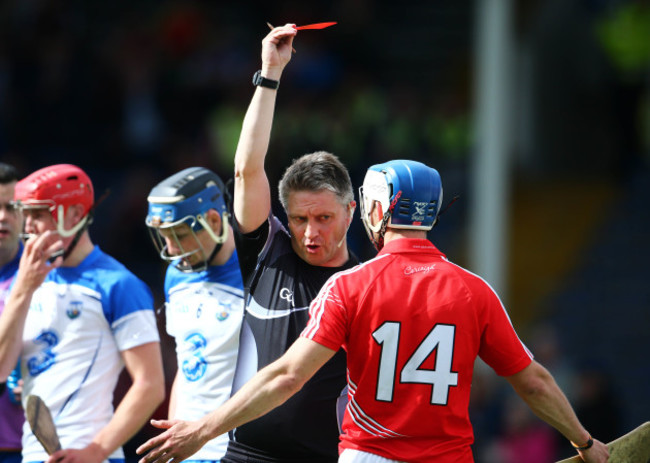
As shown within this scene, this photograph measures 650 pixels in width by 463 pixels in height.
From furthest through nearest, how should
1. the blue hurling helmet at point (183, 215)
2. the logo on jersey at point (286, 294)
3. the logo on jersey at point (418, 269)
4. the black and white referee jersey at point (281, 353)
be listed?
the blue hurling helmet at point (183, 215) → the logo on jersey at point (286, 294) → the black and white referee jersey at point (281, 353) → the logo on jersey at point (418, 269)

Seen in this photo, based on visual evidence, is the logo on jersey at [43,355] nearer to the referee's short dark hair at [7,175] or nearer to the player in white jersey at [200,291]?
the player in white jersey at [200,291]

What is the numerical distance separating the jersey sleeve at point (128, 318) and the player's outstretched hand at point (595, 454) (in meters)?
2.01

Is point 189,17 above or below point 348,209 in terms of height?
above

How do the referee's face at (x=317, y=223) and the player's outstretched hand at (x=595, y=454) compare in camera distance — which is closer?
the player's outstretched hand at (x=595, y=454)

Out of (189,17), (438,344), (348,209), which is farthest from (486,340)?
(189,17)

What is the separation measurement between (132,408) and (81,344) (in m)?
0.39

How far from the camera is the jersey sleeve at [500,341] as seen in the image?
3773 mm

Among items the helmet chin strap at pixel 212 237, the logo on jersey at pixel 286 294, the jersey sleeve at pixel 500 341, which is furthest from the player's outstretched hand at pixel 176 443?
the helmet chin strap at pixel 212 237

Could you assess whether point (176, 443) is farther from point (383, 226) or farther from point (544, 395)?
point (544, 395)

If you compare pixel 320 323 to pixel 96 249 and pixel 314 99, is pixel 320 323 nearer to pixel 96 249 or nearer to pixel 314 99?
pixel 96 249

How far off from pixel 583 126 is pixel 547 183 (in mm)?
911

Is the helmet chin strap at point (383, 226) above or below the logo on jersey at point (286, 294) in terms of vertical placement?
above

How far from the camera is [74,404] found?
15.6 feet

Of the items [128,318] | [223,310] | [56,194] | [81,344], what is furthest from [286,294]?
[56,194]
